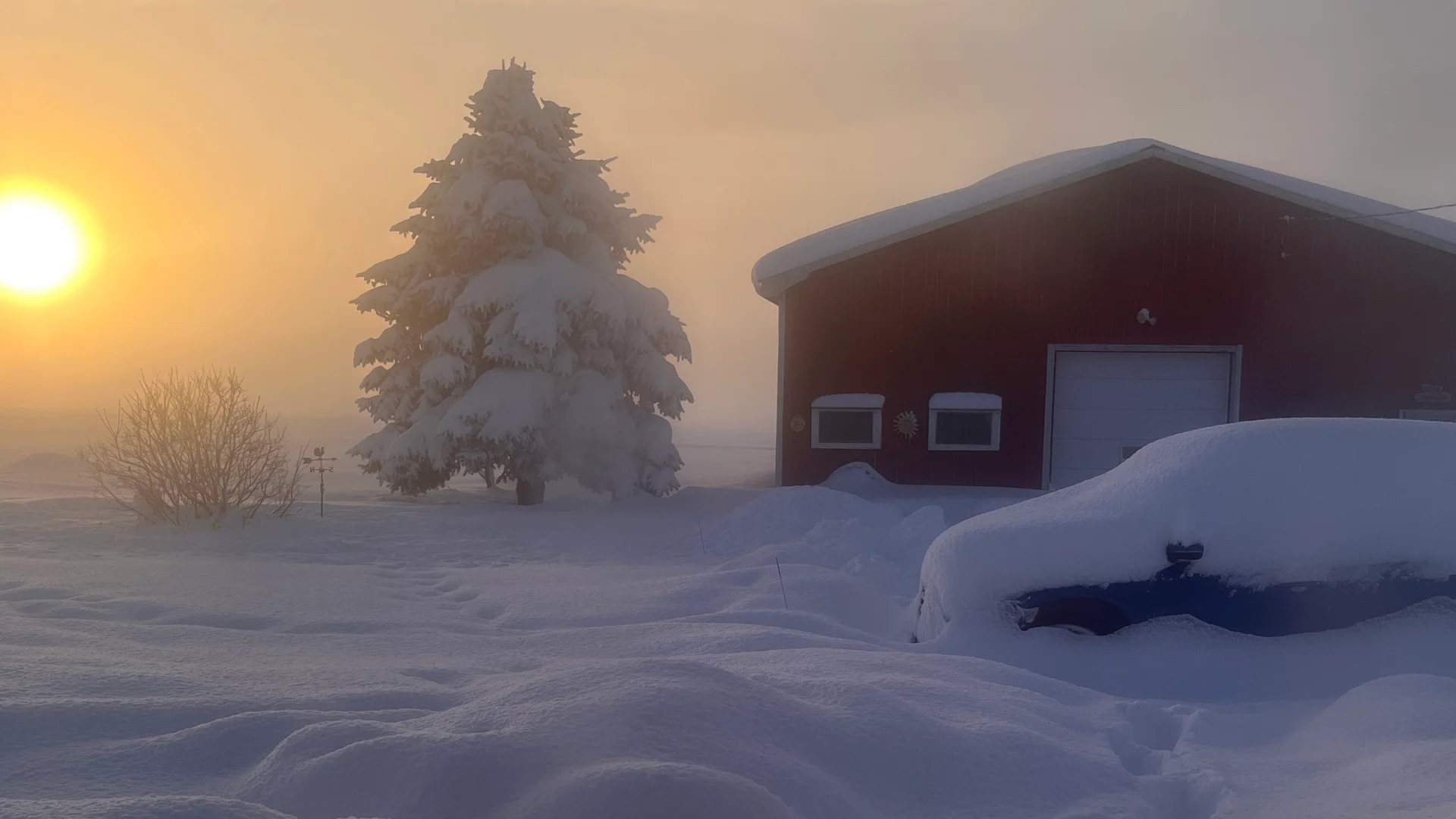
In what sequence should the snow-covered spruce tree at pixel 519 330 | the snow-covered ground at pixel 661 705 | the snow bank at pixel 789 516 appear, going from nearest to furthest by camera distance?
the snow-covered ground at pixel 661 705, the snow bank at pixel 789 516, the snow-covered spruce tree at pixel 519 330

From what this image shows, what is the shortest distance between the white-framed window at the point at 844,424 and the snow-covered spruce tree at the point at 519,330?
7.72 feet

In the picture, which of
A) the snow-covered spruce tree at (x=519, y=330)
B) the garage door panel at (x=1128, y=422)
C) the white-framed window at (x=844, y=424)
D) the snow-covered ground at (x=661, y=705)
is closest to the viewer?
the snow-covered ground at (x=661, y=705)

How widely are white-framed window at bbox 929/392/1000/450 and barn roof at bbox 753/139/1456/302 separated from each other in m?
2.85

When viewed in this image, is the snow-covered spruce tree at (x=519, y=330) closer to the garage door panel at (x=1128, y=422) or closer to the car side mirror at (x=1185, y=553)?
the garage door panel at (x=1128, y=422)

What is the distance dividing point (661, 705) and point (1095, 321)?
45.1 feet

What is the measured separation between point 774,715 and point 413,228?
1414cm

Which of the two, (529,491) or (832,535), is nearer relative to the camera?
(832,535)

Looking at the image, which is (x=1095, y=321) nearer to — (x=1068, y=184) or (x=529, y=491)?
(x=1068, y=184)

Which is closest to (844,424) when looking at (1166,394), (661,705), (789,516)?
(789,516)

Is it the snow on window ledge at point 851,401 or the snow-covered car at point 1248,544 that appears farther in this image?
the snow on window ledge at point 851,401

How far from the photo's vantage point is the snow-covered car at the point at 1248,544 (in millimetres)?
5543

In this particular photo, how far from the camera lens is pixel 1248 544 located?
5.67 metres

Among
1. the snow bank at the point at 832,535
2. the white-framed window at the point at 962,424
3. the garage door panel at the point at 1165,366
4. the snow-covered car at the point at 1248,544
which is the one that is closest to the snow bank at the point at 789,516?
the snow bank at the point at 832,535

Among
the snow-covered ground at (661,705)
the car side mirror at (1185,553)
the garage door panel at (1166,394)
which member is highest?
the garage door panel at (1166,394)
